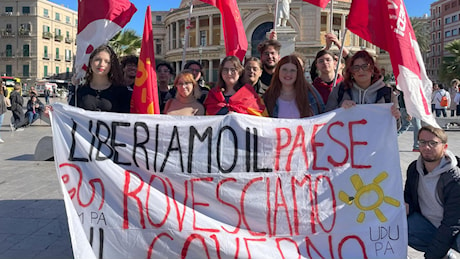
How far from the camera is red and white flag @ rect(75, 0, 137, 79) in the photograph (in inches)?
171

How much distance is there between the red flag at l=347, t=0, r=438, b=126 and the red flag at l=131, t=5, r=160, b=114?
7.29 ft

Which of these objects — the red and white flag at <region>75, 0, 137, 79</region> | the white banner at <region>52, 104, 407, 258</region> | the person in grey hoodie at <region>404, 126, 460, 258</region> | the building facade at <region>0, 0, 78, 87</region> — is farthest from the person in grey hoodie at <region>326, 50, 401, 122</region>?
the building facade at <region>0, 0, 78, 87</region>

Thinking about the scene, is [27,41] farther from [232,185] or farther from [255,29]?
[232,185]

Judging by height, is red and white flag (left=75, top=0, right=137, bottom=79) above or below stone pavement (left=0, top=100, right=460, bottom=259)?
above

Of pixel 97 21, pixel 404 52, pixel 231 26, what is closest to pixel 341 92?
pixel 404 52

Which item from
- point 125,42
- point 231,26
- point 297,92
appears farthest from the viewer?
point 125,42

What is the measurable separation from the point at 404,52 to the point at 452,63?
4355 centimetres

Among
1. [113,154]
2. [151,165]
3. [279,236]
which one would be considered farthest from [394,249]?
[113,154]

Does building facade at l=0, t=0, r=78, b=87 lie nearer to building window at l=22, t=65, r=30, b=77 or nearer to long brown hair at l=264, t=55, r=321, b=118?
building window at l=22, t=65, r=30, b=77

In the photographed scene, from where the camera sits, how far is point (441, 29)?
276 feet

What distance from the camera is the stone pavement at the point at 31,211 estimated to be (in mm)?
4062

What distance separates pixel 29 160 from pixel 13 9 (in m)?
68.9

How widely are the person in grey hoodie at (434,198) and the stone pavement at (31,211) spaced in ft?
1.83

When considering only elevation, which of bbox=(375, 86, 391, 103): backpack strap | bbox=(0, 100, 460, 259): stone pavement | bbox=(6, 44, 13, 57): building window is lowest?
bbox=(0, 100, 460, 259): stone pavement
